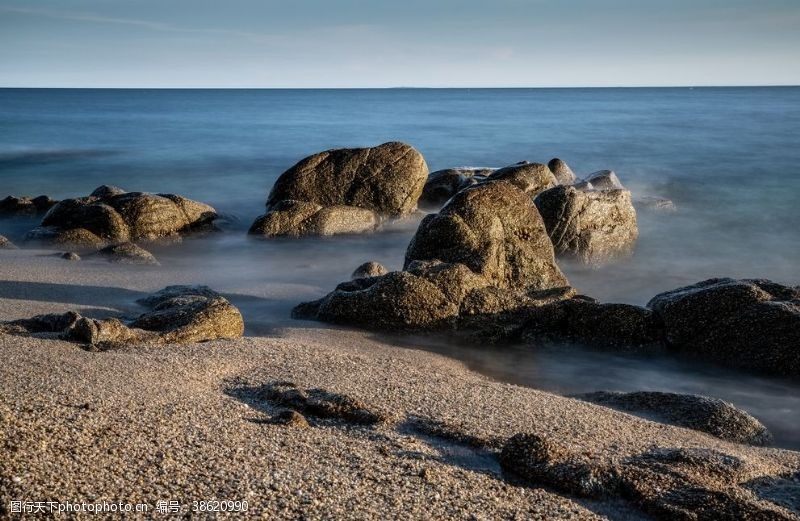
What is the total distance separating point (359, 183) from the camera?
16.1m

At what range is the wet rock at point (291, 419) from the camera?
199 inches

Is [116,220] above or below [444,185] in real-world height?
below

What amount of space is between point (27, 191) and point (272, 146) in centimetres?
1549

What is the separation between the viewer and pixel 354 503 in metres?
3.96

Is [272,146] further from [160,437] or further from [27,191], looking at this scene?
[160,437]

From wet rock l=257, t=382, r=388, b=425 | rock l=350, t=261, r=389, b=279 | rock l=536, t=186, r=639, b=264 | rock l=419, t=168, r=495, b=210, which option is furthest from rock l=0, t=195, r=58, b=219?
wet rock l=257, t=382, r=388, b=425

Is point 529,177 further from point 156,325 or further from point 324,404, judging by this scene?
point 324,404

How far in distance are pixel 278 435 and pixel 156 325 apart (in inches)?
126

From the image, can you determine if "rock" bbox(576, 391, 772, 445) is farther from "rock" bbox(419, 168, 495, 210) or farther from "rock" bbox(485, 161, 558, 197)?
"rock" bbox(419, 168, 495, 210)

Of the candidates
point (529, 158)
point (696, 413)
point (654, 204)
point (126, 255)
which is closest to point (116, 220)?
point (126, 255)

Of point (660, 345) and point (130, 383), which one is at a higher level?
point (130, 383)

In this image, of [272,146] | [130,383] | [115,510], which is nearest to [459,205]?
[130,383]

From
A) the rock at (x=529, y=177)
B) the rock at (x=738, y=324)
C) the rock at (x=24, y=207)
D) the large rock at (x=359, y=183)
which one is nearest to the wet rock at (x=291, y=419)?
the rock at (x=738, y=324)

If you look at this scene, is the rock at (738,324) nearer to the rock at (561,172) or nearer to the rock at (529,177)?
the rock at (529,177)
